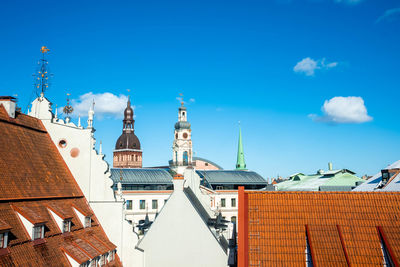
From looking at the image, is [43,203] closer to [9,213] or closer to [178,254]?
[9,213]

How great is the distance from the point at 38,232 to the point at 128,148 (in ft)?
446

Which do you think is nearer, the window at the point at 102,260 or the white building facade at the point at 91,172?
the window at the point at 102,260

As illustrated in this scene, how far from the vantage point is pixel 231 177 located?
88.3 meters

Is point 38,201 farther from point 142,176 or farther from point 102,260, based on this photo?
point 142,176

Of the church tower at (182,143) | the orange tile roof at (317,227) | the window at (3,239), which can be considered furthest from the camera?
the church tower at (182,143)

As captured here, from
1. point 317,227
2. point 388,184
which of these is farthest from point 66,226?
point 388,184

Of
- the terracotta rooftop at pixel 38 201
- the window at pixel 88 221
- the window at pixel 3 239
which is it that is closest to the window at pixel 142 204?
the terracotta rooftop at pixel 38 201

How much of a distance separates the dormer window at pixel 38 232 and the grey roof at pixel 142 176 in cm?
5747

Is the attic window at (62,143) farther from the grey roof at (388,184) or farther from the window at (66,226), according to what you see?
the grey roof at (388,184)

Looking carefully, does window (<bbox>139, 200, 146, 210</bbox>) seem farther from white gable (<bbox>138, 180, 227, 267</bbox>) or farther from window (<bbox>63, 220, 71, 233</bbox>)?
window (<bbox>63, 220, 71, 233</bbox>)

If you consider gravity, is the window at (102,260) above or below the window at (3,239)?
below

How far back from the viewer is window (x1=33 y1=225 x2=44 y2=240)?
17864 mm

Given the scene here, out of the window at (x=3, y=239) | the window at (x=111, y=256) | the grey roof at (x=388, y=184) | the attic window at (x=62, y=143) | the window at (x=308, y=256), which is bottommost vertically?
the window at (x=111, y=256)

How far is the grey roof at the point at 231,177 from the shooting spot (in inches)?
3403
